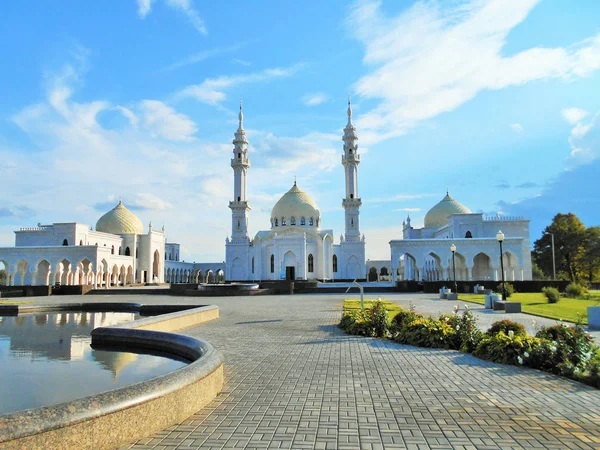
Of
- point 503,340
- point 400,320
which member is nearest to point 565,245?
point 400,320

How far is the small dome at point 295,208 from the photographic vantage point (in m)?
60.1

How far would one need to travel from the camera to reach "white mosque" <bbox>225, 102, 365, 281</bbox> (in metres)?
55.1

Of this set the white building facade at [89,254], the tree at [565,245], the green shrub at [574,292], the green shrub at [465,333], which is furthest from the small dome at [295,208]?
the green shrub at [465,333]

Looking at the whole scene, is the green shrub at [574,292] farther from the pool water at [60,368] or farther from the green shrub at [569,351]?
the pool water at [60,368]

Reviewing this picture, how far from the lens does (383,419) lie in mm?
5191

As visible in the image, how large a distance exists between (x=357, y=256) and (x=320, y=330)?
143 ft

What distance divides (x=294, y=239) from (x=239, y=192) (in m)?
10.9

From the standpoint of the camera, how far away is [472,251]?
4569 centimetres

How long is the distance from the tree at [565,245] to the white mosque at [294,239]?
69.1 feet

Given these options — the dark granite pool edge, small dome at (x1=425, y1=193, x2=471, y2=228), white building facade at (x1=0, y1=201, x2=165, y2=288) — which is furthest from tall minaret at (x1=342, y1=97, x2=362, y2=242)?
the dark granite pool edge

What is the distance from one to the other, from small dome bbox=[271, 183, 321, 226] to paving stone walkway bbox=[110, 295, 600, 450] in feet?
166

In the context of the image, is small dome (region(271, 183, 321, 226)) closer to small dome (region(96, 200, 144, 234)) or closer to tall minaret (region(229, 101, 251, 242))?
tall minaret (region(229, 101, 251, 242))

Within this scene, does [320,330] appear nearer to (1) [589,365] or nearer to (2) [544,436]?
(1) [589,365]

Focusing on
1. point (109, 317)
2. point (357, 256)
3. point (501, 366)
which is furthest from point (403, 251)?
point (501, 366)
